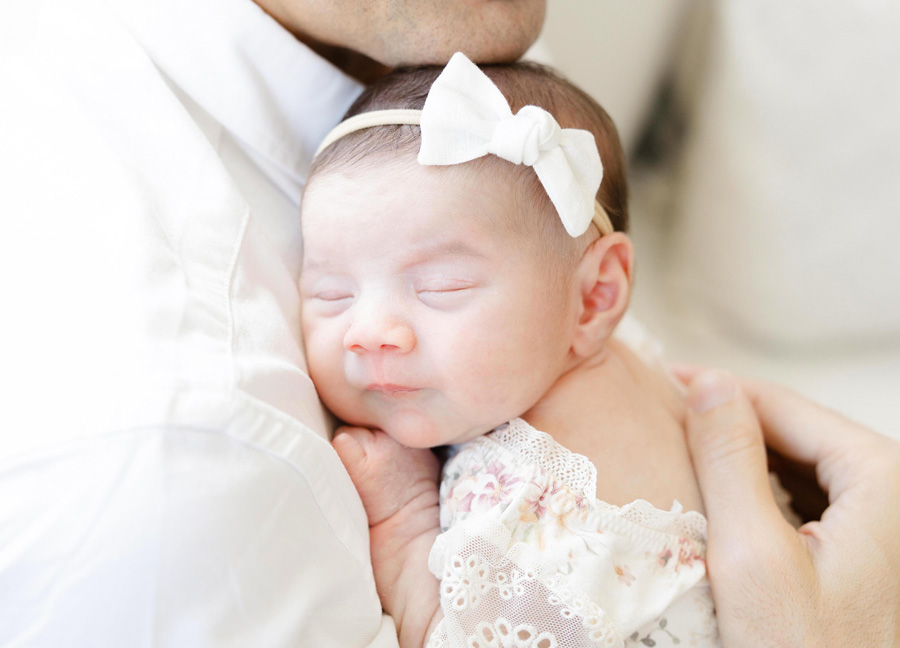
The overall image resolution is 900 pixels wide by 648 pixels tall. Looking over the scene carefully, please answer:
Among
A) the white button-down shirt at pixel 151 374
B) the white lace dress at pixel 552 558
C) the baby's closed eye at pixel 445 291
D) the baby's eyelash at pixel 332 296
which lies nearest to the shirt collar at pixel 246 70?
the white button-down shirt at pixel 151 374

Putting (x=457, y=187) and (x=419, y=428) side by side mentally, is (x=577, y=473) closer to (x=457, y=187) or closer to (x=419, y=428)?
(x=419, y=428)

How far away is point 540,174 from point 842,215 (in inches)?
39.2

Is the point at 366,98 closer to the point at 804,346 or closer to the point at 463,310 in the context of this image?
the point at 463,310

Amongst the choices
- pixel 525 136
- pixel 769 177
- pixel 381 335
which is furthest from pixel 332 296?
pixel 769 177

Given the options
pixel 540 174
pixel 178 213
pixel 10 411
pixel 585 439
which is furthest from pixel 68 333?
pixel 585 439

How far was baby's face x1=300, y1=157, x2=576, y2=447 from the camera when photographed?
95 cm

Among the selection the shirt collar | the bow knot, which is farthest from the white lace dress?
the shirt collar

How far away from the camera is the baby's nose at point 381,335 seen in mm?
928

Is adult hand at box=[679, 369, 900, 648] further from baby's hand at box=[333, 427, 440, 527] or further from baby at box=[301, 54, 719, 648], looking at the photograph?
baby's hand at box=[333, 427, 440, 527]

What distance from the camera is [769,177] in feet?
5.52

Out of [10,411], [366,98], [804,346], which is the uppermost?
[366,98]

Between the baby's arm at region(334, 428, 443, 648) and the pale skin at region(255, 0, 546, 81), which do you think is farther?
the pale skin at region(255, 0, 546, 81)

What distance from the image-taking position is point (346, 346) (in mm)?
954

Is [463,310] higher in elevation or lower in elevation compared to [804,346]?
higher
